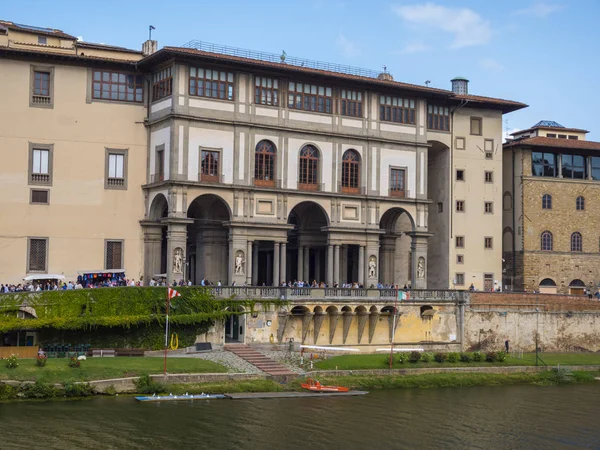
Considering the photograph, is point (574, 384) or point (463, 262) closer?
point (574, 384)

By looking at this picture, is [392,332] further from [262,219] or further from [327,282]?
[262,219]

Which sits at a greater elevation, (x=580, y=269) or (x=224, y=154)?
(x=224, y=154)

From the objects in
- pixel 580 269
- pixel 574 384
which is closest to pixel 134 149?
pixel 574 384

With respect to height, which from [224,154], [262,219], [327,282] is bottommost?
[327,282]

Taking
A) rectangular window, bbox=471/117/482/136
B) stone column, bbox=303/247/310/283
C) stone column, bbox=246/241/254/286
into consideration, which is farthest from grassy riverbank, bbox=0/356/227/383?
rectangular window, bbox=471/117/482/136

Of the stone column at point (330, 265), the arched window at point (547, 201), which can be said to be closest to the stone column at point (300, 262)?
the stone column at point (330, 265)

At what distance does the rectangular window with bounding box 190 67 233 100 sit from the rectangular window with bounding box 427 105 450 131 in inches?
687

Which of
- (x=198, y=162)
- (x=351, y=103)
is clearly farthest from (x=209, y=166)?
(x=351, y=103)

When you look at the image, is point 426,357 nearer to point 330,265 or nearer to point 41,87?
point 330,265

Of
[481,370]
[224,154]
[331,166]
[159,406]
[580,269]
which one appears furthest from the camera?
[580,269]

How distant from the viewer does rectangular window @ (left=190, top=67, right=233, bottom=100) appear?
63.1 metres

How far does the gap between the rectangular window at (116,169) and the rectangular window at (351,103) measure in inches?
620

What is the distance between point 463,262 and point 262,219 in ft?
62.7

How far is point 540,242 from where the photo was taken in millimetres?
78625
